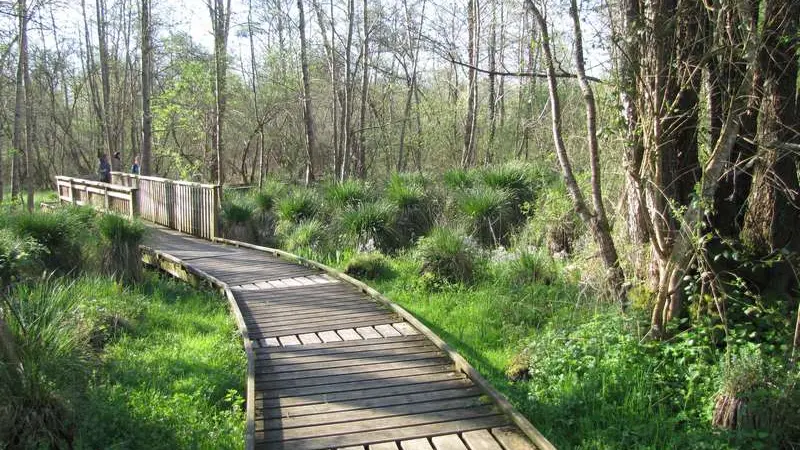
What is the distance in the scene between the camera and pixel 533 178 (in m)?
12.9

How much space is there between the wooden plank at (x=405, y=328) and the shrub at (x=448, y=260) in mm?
1849

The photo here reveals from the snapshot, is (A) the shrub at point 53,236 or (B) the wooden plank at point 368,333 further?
(A) the shrub at point 53,236

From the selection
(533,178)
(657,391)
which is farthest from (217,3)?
(657,391)

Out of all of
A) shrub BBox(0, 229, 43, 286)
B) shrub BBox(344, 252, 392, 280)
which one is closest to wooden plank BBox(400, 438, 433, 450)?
shrub BBox(344, 252, 392, 280)

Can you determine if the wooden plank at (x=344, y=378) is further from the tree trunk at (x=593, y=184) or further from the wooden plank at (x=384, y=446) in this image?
the tree trunk at (x=593, y=184)

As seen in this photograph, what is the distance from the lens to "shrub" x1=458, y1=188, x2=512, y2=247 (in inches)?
443

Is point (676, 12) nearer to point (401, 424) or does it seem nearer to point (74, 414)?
point (401, 424)

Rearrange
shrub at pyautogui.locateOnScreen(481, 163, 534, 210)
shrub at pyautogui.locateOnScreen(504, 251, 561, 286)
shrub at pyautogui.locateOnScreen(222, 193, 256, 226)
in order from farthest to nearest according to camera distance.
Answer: shrub at pyautogui.locateOnScreen(222, 193, 256, 226), shrub at pyautogui.locateOnScreen(481, 163, 534, 210), shrub at pyautogui.locateOnScreen(504, 251, 561, 286)

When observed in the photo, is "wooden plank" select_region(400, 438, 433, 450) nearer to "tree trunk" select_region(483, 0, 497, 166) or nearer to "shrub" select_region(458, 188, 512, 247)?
"shrub" select_region(458, 188, 512, 247)

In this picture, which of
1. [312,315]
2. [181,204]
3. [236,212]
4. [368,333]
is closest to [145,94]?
[181,204]

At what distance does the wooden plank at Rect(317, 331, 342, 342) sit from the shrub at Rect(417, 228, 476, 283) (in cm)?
240

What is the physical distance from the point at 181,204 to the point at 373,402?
10.6 metres

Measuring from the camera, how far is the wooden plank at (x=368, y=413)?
166 inches

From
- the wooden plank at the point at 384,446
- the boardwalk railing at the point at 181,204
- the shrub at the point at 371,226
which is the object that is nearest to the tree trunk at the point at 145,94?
the boardwalk railing at the point at 181,204
